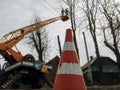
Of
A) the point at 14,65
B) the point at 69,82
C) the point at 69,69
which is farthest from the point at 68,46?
the point at 14,65

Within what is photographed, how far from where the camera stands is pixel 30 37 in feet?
155

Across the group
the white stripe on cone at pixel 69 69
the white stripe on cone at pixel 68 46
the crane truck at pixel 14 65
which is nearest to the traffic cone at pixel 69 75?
the white stripe on cone at pixel 69 69

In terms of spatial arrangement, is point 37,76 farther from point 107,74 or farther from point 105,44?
point 107,74

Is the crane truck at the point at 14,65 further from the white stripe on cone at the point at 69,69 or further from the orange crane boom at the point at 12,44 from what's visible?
the white stripe on cone at the point at 69,69

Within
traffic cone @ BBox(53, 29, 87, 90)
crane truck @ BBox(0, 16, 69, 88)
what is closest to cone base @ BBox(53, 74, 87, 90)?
traffic cone @ BBox(53, 29, 87, 90)

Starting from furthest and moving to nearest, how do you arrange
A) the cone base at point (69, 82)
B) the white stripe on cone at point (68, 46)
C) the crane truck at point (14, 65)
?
the crane truck at point (14, 65), the white stripe on cone at point (68, 46), the cone base at point (69, 82)

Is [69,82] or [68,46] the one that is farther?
[68,46]

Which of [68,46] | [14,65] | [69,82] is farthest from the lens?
[14,65]

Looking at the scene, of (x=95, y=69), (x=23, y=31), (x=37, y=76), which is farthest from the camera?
(x=95, y=69)

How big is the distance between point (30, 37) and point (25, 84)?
26.1m

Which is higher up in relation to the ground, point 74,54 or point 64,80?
point 74,54

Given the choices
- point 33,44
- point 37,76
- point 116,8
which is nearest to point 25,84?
point 37,76

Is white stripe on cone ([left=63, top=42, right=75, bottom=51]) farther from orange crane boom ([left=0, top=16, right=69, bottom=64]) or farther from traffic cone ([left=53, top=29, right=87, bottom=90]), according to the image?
orange crane boom ([left=0, top=16, right=69, bottom=64])

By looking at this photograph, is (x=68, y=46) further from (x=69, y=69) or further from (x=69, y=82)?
(x=69, y=82)
